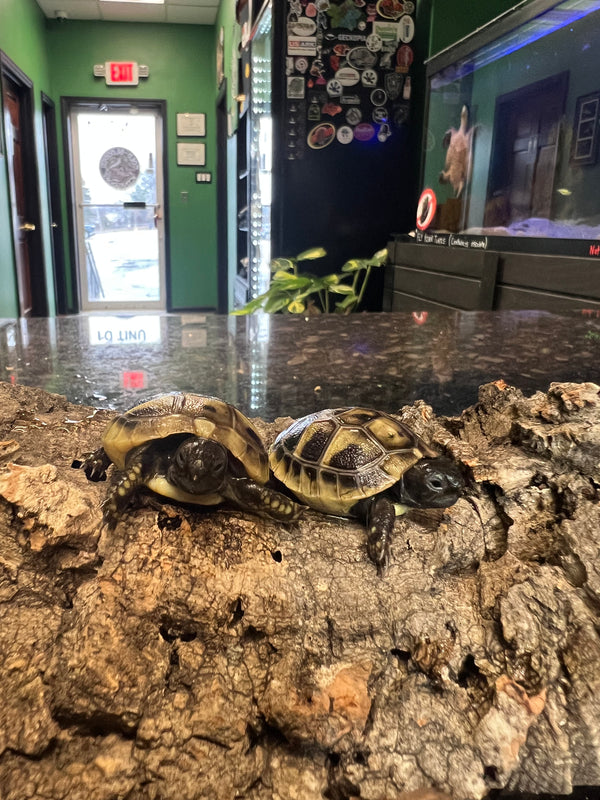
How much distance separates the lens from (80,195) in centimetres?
747

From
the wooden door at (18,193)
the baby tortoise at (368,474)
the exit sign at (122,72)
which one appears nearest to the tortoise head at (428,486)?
the baby tortoise at (368,474)

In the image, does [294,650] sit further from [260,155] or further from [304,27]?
[260,155]

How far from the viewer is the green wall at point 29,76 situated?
502cm

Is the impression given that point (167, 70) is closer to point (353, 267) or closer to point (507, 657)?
point (353, 267)

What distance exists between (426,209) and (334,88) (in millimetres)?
992

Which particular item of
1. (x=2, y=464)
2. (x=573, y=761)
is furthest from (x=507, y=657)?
(x=2, y=464)

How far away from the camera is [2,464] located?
681 millimetres

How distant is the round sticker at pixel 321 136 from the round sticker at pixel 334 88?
0.17 m

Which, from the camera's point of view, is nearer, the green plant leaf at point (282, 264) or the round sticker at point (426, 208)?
the round sticker at point (426, 208)

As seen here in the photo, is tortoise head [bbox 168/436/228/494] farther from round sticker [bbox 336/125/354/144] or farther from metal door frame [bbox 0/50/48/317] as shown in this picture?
metal door frame [bbox 0/50/48/317]

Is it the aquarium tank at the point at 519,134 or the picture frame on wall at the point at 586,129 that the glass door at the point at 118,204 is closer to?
the aquarium tank at the point at 519,134

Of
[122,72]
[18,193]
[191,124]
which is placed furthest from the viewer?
[191,124]

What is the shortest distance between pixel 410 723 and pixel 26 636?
1.16 feet

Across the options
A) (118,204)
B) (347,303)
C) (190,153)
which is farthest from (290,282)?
(118,204)
